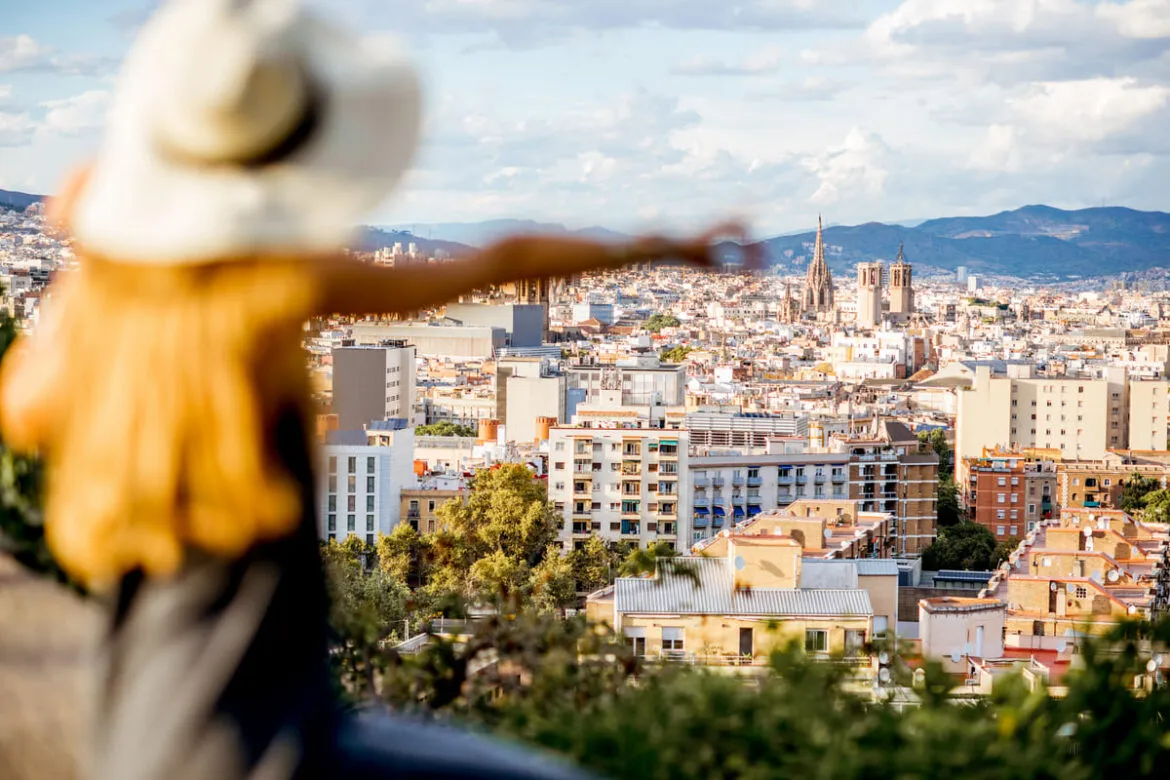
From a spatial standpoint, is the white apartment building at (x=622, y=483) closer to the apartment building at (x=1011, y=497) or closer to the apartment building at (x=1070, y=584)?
the apartment building at (x=1070, y=584)

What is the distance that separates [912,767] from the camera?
1.89 metres

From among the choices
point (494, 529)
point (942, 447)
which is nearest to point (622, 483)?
point (494, 529)

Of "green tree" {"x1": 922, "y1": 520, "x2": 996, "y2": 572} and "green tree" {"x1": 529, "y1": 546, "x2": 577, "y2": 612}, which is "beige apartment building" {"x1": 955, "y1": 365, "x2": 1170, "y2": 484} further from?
"green tree" {"x1": 529, "y1": 546, "x2": 577, "y2": 612}

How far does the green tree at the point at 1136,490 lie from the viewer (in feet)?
132

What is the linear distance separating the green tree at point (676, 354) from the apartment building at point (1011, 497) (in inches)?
1296

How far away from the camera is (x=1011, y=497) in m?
40.7

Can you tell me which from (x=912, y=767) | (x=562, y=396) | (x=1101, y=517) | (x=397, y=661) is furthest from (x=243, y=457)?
(x=562, y=396)

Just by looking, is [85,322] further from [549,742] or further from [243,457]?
[549,742]

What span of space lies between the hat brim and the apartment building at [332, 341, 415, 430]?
4556 cm

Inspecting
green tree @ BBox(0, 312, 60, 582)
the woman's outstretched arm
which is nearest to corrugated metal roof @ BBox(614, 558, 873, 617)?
green tree @ BBox(0, 312, 60, 582)

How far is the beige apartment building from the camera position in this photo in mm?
52906

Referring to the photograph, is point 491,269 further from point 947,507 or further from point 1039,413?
point 1039,413

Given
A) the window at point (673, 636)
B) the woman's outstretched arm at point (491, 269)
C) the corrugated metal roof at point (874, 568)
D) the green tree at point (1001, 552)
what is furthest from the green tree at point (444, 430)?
the woman's outstretched arm at point (491, 269)

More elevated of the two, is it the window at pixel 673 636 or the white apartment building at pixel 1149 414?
the white apartment building at pixel 1149 414
